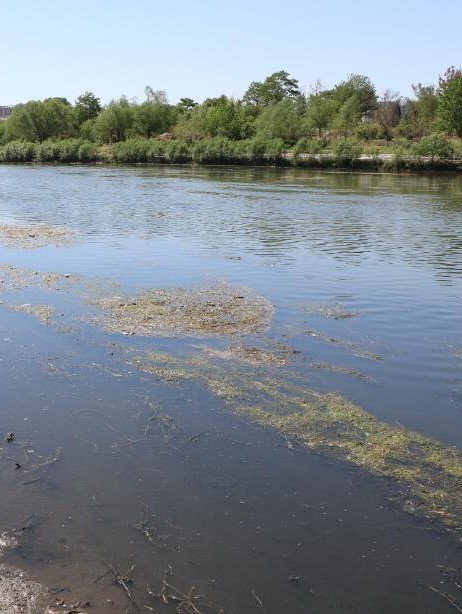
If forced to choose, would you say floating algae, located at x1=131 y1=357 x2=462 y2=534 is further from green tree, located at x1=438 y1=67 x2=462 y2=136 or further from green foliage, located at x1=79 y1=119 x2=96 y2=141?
green foliage, located at x1=79 y1=119 x2=96 y2=141

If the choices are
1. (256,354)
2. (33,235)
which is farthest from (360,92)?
(256,354)

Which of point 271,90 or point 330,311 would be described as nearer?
point 330,311

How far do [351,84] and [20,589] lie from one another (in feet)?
420

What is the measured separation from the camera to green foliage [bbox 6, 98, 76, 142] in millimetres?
130750

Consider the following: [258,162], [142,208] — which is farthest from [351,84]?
[142,208]

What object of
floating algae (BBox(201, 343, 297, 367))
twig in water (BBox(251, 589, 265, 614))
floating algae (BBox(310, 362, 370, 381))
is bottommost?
twig in water (BBox(251, 589, 265, 614))

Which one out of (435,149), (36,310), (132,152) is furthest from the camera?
(132,152)

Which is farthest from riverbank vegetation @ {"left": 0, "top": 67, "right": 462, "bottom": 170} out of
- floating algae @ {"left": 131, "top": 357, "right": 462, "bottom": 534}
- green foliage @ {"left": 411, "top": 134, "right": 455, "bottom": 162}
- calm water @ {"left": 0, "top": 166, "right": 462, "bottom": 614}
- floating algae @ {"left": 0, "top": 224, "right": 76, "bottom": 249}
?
floating algae @ {"left": 131, "top": 357, "right": 462, "bottom": 534}

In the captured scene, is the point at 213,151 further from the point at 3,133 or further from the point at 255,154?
the point at 3,133

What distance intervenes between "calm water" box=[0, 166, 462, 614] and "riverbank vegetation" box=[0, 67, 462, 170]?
2568 inches

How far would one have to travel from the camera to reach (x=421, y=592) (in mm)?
5801

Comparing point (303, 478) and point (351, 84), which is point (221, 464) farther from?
point (351, 84)

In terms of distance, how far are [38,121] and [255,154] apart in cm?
6148

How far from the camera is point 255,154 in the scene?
303 feet
